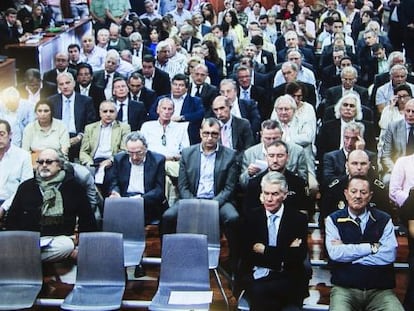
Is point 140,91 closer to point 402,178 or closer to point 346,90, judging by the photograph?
point 346,90

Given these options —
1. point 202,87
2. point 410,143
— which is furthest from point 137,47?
point 410,143

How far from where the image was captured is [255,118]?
22.9 ft

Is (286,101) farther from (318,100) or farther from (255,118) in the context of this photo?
(318,100)

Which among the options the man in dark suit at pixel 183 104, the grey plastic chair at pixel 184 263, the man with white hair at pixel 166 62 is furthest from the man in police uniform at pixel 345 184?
the man with white hair at pixel 166 62

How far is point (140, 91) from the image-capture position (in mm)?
7492

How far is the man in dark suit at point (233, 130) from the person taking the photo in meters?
6.26

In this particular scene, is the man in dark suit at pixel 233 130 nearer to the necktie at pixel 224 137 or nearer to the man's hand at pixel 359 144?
the necktie at pixel 224 137

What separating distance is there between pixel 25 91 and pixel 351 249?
4835mm

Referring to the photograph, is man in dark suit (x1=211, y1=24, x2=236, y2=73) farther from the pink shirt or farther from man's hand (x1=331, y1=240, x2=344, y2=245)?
man's hand (x1=331, y1=240, x2=344, y2=245)

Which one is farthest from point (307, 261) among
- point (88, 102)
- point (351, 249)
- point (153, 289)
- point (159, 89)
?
point (159, 89)

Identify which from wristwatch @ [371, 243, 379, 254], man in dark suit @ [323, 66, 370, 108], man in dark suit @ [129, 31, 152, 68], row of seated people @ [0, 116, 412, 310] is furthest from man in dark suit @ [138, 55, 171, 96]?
wristwatch @ [371, 243, 379, 254]

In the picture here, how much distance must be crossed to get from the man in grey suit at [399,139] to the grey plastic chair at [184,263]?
6.77 feet

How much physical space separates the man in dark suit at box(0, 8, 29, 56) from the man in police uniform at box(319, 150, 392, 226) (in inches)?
248

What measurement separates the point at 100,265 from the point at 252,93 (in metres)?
3.48
